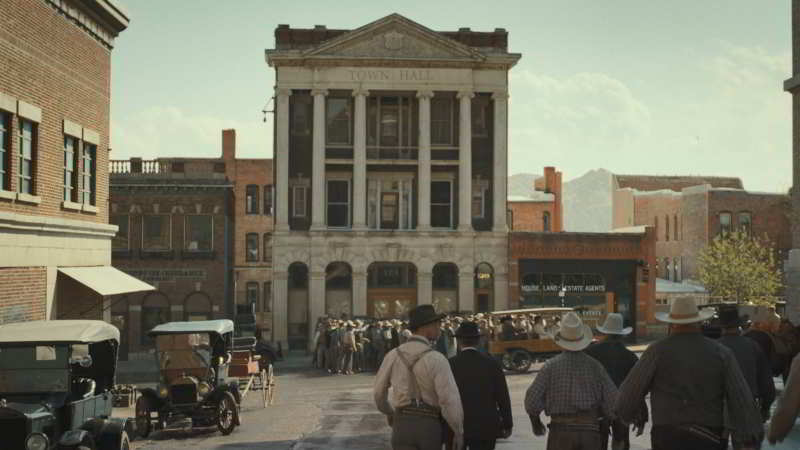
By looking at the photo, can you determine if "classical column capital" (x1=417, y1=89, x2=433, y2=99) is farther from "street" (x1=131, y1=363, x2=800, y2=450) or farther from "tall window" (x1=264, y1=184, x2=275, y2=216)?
"street" (x1=131, y1=363, x2=800, y2=450)

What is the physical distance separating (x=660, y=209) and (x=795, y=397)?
2856 inches

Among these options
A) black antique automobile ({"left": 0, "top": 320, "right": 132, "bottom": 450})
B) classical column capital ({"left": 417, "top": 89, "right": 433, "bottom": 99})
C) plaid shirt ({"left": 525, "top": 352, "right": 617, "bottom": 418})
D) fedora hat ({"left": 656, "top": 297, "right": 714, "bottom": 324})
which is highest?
classical column capital ({"left": 417, "top": 89, "right": 433, "bottom": 99})

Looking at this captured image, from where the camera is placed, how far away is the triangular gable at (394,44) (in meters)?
50.6

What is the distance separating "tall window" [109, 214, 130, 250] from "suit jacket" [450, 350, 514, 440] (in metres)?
44.9

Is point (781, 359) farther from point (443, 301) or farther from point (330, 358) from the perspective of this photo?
point (443, 301)

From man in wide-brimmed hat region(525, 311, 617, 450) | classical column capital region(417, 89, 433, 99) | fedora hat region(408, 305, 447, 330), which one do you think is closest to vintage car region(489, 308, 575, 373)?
classical column capital region(417, 89, 433, 99)

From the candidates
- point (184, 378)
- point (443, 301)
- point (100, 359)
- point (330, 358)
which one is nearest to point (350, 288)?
point (443, 301)

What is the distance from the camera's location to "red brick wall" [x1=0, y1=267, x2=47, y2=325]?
24875mm

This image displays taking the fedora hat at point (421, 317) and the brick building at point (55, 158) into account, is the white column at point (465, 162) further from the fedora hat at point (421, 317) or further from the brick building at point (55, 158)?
the fedora hat at point (421, 317)

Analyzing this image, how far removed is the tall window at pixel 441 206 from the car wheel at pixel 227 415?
31011 millimetres

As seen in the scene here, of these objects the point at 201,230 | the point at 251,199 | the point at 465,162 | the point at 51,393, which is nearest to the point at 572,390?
the point at 51,393

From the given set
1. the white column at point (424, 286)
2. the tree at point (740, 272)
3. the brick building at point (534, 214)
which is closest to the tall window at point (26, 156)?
the white column at point (424, 286)

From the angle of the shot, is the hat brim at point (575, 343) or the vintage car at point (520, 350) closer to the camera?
the hat brim at point (575, 343)

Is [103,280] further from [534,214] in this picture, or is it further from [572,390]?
[534,214]
